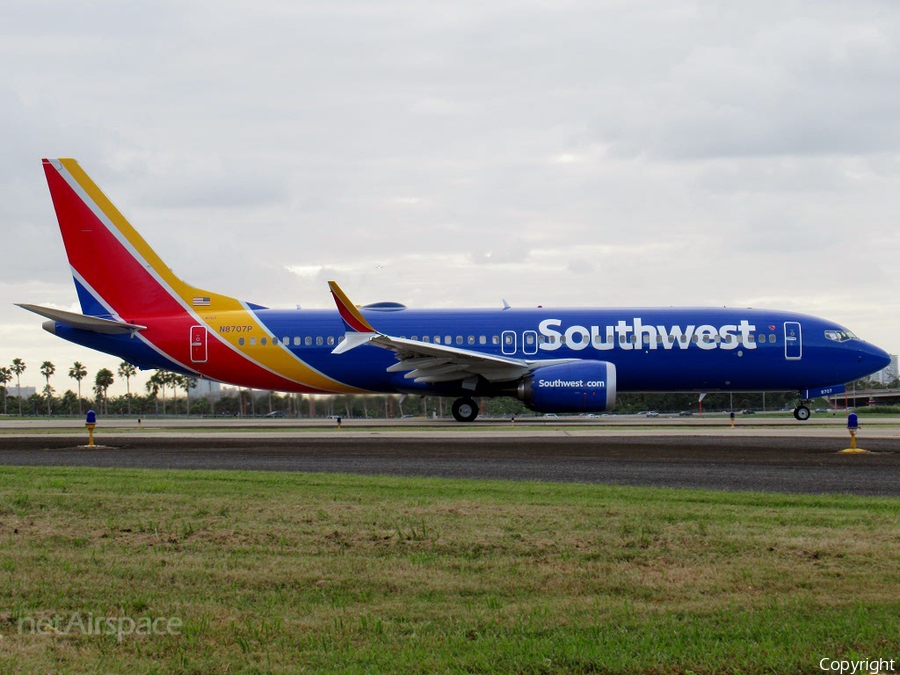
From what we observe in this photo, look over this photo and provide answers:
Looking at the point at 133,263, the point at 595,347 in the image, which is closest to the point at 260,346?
the point at 133,263

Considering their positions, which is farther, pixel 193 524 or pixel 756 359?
pixel 756 359

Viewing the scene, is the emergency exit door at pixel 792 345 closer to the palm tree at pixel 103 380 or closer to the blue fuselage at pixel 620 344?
the blue fuselage at pixel 620 344

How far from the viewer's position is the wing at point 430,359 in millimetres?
29406

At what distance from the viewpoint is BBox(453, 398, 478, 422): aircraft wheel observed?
3212 cm

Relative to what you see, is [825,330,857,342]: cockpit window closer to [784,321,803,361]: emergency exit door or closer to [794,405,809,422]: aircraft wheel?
[784,321,803,361]: emergency exit door

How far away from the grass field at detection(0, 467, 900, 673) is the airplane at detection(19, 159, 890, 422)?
20.4 meters

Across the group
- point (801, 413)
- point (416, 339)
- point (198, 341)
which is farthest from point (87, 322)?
point (801, 413)

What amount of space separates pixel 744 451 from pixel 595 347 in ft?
44.2

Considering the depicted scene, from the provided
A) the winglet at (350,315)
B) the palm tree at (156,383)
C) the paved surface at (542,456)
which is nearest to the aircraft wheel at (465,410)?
the winglet at (350,315)

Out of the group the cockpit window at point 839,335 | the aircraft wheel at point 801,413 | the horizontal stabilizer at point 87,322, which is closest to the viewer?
the horizontal stabilizer at point 87,322

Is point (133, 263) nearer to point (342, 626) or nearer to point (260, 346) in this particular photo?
point (260, 346)

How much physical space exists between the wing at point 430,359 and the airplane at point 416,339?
0.07 meters

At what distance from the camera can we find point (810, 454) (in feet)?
57.3

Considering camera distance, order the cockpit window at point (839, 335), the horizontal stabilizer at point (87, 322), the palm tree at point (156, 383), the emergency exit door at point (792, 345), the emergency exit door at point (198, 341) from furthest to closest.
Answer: the palm tree at point (156, 383), the emergency exit door at point (198, 341), the cockpit window at point (839, 335), the emergency exit door at point (792, 345), the horizontal stabilizer at point (87, 322)
